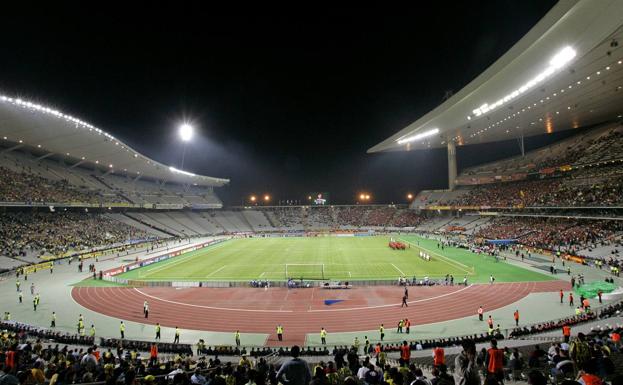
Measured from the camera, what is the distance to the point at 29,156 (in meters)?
56.8

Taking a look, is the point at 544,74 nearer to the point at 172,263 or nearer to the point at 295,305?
the point at 295,305

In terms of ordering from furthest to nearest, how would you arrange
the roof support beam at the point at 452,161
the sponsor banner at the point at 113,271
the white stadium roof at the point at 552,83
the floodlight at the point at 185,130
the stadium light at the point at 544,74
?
the roof support beam at the point at 452,161
the floodlight at the point at 185,130
the sponsor banner at the point at 113,271
the stadium light at the point at 544,74
the white stadium roof at the point at 552,83

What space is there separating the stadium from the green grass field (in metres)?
0.47

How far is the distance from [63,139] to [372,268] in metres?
46.0

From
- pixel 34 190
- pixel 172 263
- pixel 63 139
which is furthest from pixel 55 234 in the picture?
pixel 172 263

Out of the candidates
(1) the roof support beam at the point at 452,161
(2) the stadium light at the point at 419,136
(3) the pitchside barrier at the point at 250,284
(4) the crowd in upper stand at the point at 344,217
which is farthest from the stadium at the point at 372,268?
(4) the crowd in upper stand at the point at 344,217

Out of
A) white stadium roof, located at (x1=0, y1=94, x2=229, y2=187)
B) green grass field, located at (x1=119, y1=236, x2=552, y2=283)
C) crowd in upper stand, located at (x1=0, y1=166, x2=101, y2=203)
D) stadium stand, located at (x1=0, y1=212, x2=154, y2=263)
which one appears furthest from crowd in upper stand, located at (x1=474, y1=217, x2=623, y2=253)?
crowd in upper stand, located at (x1=0, y1=166, x2=101, y2=203)

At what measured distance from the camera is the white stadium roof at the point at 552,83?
2666 centimetres

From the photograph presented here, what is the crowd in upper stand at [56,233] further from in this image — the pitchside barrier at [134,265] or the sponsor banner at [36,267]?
the pitchside barrier at [134,265]

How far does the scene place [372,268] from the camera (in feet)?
127

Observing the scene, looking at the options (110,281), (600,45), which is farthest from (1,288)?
(600,45)

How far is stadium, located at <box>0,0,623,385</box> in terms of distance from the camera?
10438 mm

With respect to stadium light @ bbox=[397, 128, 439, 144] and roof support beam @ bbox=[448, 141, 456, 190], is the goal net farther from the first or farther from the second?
roof support beam @ bbox=[448, 141, 456, 190]

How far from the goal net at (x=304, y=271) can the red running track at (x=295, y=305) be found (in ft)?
15.5
